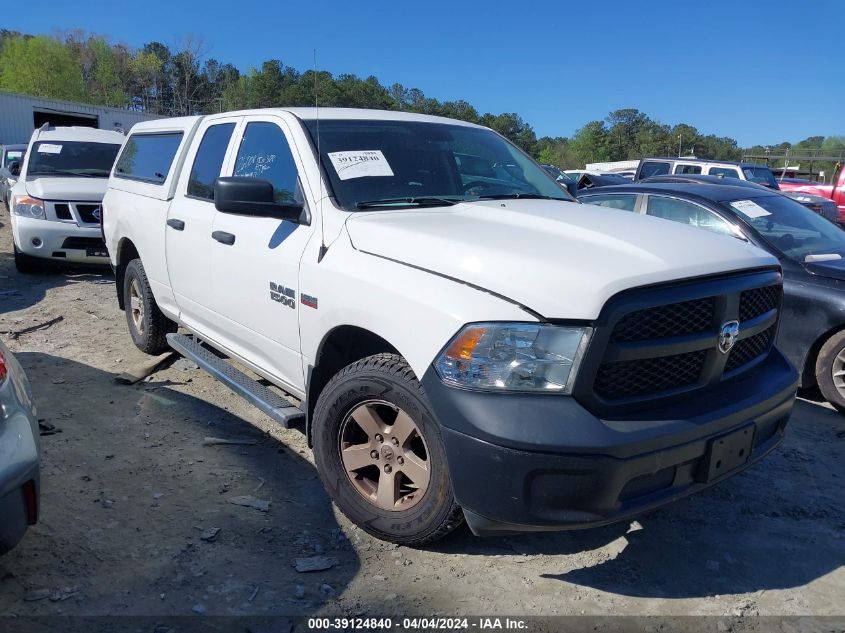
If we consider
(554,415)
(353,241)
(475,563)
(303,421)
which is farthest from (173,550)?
(554,415)

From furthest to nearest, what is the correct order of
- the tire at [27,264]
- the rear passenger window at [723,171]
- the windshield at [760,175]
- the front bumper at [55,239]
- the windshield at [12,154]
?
the windshield at [12,154] < the rear passenger window at [723,171] < the windshield at [760,175] < the tire at [27,264] < the front bumper at [55,239]

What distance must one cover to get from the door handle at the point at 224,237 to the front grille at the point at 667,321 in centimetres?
231

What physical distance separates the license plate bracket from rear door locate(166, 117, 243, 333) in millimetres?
2943

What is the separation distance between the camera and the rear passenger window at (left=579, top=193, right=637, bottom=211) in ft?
20.5

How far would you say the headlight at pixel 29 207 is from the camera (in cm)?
847

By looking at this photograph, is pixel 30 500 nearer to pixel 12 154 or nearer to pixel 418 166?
pixel 418 166

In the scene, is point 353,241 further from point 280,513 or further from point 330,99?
point 330,99

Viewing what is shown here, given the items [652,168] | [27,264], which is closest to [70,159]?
[27,264]

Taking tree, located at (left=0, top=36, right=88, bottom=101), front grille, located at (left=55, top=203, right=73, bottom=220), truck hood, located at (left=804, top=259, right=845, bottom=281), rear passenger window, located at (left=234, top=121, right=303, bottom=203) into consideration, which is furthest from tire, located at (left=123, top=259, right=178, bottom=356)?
tree, located at (left=0, top=36, right=88, bottom=101)

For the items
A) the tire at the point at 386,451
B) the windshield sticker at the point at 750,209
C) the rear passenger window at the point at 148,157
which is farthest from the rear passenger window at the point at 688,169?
the tire at the point at 386,451

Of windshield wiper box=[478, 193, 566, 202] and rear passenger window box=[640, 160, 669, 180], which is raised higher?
rear passenger window box=[640, 160, 669, 180]

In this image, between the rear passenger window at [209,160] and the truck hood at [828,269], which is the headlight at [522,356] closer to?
the rear passenger window at [209,160]

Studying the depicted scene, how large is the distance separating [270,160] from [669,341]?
7.79 ft

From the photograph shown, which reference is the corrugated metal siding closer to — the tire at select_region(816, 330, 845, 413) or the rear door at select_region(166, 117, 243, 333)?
the rear door at select_region(166, 117, 243, 333)
